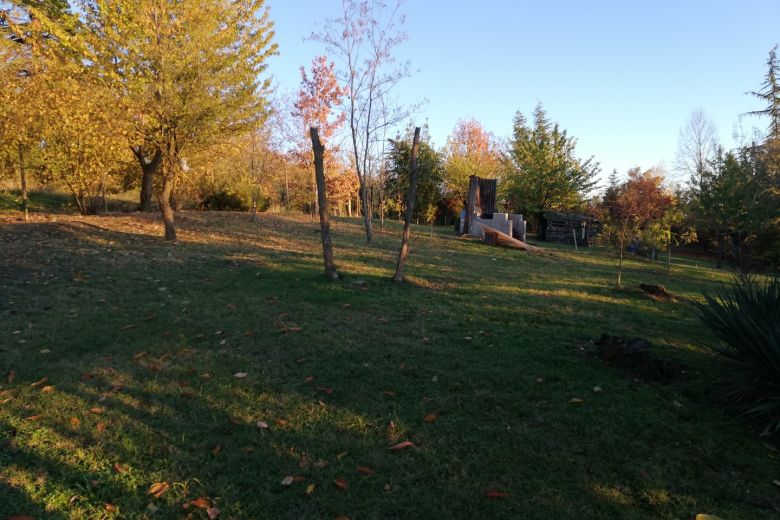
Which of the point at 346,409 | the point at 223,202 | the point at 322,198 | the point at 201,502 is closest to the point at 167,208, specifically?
the point at 322,198

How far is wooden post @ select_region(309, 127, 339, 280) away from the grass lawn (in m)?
0.71

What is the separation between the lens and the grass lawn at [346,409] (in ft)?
9.32

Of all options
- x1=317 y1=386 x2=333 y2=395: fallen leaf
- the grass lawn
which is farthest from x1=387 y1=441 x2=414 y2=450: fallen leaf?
x1=317 y1=386 x2=333 y2=395: fallen leaf

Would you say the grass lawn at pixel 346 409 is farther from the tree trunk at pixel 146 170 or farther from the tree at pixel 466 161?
the tree at pixel 466 161

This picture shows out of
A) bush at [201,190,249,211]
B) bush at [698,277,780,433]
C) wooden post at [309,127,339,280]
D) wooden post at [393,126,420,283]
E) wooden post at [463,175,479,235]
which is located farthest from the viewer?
bush at [201,190,249,211]

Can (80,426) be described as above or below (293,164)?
below

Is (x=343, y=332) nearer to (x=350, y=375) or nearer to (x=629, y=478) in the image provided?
(x=350, y=375)

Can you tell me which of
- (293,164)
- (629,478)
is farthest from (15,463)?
(293,164)

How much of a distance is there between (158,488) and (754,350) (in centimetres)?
498

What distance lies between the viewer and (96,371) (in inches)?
184

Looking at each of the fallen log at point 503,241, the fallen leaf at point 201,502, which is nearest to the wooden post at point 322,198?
the fallen leaf at point 201,502

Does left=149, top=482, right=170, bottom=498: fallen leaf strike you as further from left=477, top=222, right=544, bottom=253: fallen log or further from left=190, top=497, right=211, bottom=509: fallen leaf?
left=477, top=222, right=544, bottom=253: fallen log

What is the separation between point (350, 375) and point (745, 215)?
2186 cm

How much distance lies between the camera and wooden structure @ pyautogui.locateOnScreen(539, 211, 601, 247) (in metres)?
26.6
